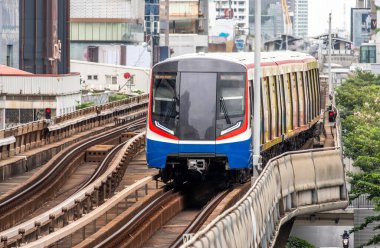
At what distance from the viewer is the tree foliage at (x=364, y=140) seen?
37.2 metres

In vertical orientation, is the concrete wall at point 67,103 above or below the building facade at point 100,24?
below

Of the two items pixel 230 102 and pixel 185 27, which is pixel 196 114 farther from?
pixel 185 27

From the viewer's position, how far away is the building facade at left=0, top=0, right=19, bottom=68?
3113 inches

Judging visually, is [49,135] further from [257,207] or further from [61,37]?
[61,37]

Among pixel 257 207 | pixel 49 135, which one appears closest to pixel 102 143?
pixel 49 135

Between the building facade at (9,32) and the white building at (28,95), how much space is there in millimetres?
7836

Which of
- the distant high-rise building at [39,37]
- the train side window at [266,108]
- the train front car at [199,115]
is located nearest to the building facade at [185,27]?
the distant high-rise building at [39,37]

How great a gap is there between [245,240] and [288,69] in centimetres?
→ 1864

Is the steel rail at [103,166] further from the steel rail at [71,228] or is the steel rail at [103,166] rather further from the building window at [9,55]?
the building window at [9,55]

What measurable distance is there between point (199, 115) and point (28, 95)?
1615 inches

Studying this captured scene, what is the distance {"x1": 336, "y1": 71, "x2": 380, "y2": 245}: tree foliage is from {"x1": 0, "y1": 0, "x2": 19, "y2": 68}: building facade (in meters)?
22.0

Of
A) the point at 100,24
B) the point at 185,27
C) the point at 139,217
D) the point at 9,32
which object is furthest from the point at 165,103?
the point at 185,27

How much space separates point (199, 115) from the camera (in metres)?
29.5

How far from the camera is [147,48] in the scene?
457ft
